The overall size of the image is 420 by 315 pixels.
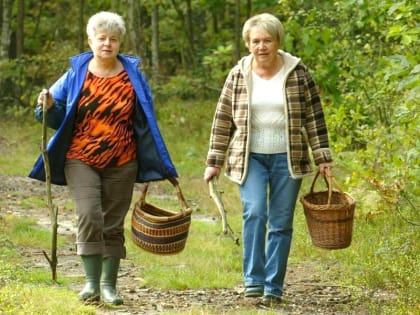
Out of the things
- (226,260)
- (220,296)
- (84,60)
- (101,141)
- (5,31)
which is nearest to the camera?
(101,141)

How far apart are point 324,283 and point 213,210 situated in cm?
518

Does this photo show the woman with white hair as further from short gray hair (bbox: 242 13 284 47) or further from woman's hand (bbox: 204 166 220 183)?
short gray hair (bbox: 242 13 284 47)

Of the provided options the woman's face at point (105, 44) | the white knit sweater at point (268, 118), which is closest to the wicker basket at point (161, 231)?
the white knit sweater at point (268, 118)

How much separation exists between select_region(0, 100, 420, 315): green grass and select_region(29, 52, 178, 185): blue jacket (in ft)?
2.89

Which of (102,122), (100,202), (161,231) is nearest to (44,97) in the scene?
(102,122)

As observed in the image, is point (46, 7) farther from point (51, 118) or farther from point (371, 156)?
point (51, 118)

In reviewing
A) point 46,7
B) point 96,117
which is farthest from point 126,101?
point 46,7

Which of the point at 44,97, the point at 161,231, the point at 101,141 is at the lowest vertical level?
the point at 161,231

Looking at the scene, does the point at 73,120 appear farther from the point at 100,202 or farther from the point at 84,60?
the point at 100,202

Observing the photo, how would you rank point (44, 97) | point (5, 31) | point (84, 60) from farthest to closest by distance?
1. point (5, 31)
2. point (84, 60)
3. point (44, 97)

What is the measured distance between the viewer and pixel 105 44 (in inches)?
289

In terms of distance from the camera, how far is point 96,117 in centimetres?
733

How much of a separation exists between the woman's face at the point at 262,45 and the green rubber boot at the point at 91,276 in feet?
5.97

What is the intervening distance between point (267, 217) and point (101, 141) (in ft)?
4.47
